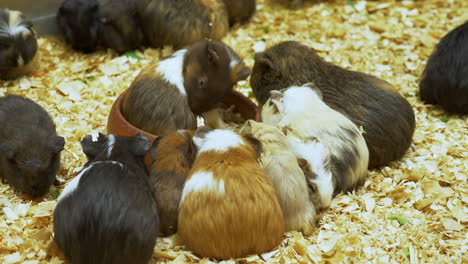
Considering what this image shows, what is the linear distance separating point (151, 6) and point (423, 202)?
3658 mm

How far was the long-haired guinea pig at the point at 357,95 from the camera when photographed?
14.3ft

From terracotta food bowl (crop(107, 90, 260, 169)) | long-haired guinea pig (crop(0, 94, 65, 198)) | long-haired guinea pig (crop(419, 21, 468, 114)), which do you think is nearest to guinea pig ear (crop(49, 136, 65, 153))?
long-haired guinea pig (crop(0, 94, 65, 198))

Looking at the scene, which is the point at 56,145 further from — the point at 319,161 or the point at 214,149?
the point at 319,161

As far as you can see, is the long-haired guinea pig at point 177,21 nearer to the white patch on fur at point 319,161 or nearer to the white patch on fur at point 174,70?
the white patch on fur at point 174,70

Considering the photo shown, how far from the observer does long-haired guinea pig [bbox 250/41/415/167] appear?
4363 millimetres

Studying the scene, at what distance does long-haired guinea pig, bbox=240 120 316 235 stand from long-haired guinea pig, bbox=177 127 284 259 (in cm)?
16

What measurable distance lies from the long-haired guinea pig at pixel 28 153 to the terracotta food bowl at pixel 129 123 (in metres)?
0.41

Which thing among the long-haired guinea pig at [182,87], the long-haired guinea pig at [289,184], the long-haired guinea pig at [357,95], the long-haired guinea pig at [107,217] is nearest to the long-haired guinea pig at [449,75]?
the long-haired guinea pig at [357,95]

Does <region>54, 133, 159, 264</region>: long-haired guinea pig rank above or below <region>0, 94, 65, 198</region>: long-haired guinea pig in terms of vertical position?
above

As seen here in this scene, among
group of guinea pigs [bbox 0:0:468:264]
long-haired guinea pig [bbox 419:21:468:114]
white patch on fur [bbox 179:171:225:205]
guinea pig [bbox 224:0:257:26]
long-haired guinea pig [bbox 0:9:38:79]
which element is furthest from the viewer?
guinea pig [bbox 224:0:257:26]

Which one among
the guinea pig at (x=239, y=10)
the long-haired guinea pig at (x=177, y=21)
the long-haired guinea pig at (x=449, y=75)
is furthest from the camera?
the guinea pig at (x=239, y=10)

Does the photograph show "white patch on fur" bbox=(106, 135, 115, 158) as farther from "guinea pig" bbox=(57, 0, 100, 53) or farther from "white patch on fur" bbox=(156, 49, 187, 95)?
"guinea pig" bbox=(57, 0, 100, 53)

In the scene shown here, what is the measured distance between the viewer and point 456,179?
432cm

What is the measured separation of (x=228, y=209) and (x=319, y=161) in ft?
2.99
